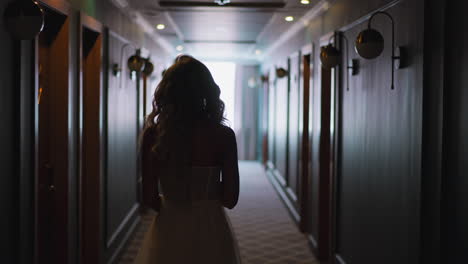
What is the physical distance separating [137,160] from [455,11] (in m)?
5.25

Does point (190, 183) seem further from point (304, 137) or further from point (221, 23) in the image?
point (221, 23)

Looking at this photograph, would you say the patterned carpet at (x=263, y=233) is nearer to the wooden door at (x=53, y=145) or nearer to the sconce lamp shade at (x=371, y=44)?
the wooden door at (x=53, y=145)

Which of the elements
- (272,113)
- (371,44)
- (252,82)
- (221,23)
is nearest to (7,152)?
(371,44)

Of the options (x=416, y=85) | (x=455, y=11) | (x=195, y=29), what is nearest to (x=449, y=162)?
(x=416, y=85)

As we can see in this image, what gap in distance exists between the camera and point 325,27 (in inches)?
207

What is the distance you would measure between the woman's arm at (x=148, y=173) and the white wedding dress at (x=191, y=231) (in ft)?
0.18

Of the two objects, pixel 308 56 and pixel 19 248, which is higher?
pixel 308 56

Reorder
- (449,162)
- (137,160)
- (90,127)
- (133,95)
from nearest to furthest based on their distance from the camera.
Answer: (449,162)
(90,127)
(133,95)
(137,160)

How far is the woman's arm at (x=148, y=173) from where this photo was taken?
2248 mm

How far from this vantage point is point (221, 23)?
7512 mm

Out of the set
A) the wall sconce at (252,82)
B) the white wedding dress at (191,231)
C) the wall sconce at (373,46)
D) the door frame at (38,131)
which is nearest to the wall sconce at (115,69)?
the door frame at (38,131)

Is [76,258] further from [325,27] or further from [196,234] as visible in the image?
[325,27]

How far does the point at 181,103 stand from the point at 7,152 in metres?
0.89

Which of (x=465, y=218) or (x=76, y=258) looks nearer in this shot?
(x=465, y=218)
